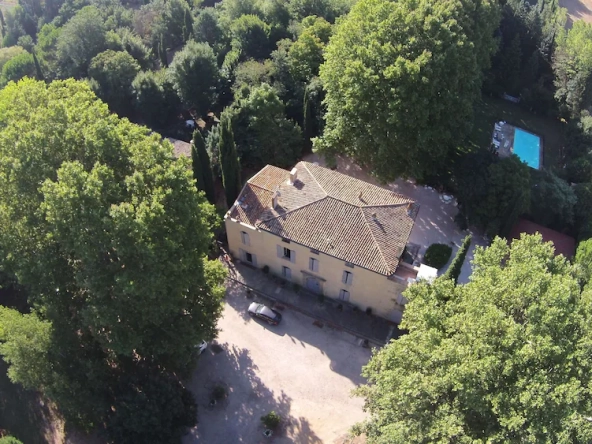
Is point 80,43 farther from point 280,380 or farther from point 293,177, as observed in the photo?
point 280,380

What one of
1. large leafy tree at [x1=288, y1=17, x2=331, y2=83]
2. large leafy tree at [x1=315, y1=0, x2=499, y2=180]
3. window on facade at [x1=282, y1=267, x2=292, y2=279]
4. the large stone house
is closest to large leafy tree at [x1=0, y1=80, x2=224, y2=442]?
the large stone house

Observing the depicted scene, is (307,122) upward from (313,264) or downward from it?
upward

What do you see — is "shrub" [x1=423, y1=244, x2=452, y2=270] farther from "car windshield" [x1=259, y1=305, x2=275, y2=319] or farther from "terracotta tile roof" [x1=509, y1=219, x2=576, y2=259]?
"car windshield" [x1=259, y1=305, x2=275, y2=319]

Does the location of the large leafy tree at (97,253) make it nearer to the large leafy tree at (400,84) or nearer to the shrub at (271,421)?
the shrub at (271,421)

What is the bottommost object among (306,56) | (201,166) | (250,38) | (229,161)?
(201,166)

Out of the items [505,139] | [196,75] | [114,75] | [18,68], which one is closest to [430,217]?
[505,139]

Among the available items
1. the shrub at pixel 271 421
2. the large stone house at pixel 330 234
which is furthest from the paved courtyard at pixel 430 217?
the shrub at pixel 271 421

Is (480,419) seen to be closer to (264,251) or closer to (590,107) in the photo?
(264,251)
